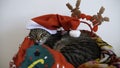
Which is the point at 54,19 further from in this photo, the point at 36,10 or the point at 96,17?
the point at 36,10

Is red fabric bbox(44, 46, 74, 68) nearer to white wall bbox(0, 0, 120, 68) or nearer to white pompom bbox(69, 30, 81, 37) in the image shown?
white pompom bbox(69, 30, 81, 37)

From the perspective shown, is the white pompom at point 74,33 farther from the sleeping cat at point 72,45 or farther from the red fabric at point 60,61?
the red fabric at point 60,61

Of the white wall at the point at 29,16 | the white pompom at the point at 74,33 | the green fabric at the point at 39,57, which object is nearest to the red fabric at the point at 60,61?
the green fabric at the point at 39,57

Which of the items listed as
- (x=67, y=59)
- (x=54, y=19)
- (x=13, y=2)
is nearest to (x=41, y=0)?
(x=13, y=2)

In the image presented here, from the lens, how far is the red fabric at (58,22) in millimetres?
969

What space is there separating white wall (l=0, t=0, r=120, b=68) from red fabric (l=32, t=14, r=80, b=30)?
26cm

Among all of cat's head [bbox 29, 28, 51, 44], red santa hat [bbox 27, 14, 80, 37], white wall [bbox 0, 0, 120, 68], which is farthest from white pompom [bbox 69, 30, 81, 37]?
white wall [bbox 0, 0, 120, 68]

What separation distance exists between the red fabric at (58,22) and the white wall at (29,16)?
263 mm

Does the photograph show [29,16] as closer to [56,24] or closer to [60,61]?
[56,24]

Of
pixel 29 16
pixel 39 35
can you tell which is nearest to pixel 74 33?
pixel 39 35

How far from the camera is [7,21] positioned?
131 cm

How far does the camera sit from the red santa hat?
3.16 feet

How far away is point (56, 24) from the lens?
3.25 ft

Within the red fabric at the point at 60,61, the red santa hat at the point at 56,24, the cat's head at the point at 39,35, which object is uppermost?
the red santa hat at the point at 56,24
